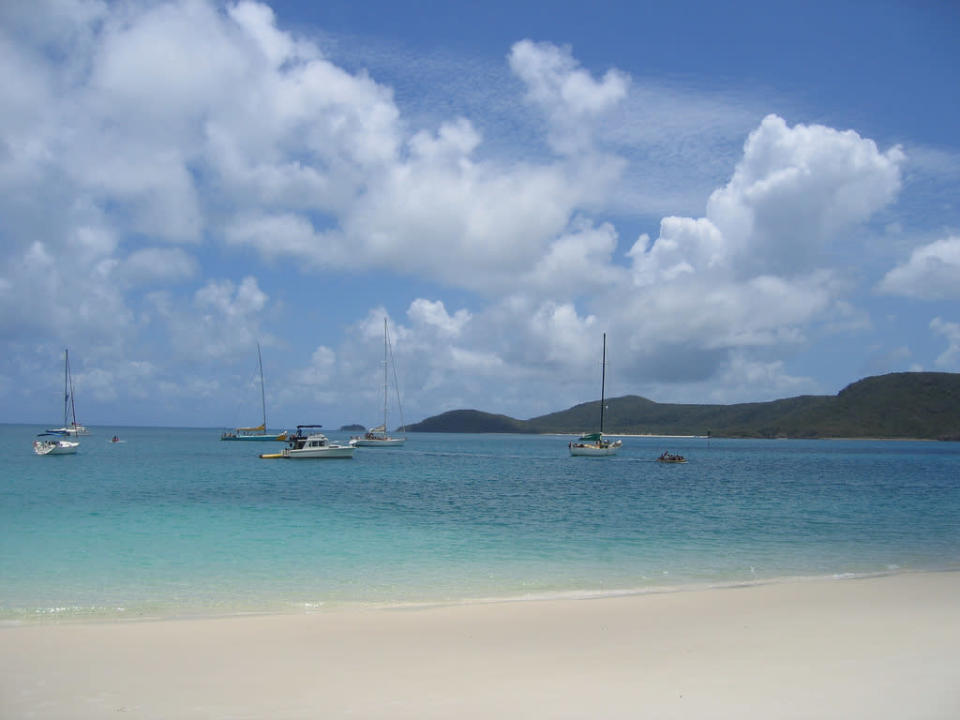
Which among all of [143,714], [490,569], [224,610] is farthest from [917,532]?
[143,714]

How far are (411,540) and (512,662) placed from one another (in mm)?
12863

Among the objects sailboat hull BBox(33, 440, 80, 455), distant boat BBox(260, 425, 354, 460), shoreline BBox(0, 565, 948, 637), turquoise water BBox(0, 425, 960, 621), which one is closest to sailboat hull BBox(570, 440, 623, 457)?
distant boat BBox(260, 425, 354, 460)

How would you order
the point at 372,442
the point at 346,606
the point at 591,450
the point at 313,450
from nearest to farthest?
the point at 346,606
the point at 313,450
the point at 591,450
the point at 372,442

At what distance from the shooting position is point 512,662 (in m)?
10.1

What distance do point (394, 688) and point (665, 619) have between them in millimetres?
5884

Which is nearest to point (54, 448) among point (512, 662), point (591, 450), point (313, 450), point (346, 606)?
point (313, 450)

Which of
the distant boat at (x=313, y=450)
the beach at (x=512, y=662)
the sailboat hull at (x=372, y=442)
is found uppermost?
the beach at (x=512, y=662)

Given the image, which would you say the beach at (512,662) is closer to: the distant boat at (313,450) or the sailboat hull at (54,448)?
the distant boat at (313,450)

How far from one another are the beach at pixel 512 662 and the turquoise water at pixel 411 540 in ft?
6.62

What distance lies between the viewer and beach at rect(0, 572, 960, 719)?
27.1 feet

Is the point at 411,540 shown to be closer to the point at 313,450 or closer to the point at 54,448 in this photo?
the point at 313,450

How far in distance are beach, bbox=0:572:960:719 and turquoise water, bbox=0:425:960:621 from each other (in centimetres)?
202

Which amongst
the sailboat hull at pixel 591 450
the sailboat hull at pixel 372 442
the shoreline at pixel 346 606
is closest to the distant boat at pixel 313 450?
the sailboat hull at pixel 591 450

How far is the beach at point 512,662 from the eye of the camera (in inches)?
325
